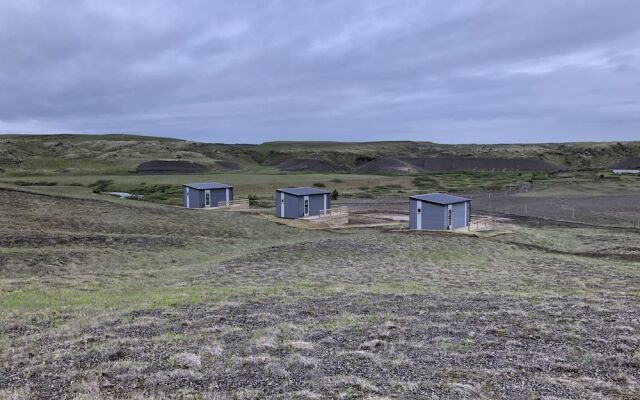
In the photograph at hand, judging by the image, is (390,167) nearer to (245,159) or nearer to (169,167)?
(169,167)

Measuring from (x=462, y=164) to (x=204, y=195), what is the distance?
102 metres

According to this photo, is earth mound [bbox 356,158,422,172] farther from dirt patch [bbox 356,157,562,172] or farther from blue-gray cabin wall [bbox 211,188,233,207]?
blue-gray cabin wall [bbox 211,188,233,207]

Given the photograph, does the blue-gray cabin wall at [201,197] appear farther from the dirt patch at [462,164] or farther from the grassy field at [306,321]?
the dirt patch at [462,164]

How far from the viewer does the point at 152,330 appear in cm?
1207

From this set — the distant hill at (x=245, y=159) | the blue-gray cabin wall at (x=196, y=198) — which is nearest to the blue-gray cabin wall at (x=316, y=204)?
the blue-gray cabin wall at (x=196, y=198)

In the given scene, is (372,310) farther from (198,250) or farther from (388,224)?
(388,224)

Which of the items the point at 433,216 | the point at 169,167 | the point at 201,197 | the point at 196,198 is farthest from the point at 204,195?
the point at 169,167

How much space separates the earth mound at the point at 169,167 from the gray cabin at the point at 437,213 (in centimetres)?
8561

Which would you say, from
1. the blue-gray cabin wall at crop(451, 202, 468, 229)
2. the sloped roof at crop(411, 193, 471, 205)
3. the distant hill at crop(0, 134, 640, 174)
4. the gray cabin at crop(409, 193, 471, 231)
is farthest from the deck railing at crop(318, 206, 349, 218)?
the distant hill at crop(0, 134, 640, 174)

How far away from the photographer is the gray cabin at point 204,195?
50.8 metres

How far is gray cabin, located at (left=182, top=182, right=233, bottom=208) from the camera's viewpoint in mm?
50781

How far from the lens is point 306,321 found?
13.1 meters

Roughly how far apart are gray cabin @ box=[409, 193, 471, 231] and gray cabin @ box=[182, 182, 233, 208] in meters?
20.8

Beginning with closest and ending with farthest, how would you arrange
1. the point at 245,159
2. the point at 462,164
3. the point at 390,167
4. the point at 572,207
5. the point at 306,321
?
the point at 306,321, the point at 572,207, the point at 390,167, the point at 462,164, the point at 245,159
